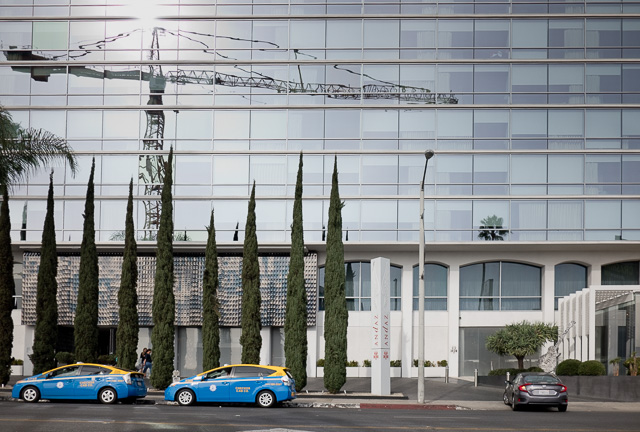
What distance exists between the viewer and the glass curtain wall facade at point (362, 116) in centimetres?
4866

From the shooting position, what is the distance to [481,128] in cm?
4906

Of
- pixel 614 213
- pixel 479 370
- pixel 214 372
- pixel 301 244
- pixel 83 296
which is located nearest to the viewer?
pixel 214 372

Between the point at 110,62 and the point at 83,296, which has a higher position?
the point at 110,62

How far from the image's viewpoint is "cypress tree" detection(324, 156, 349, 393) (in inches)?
1559

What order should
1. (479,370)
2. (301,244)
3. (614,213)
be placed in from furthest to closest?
(479,370) → (614,213) → (301,244)

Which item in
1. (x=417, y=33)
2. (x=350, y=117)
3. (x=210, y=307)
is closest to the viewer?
(x=210, y=307)

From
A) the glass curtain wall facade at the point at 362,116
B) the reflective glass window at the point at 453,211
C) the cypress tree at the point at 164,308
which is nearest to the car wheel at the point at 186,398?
the cypress tree at the point at 164,308

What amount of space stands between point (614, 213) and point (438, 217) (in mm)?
9042

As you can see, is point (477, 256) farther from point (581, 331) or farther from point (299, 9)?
point (299, 9)

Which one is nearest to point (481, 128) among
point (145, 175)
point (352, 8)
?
point (352, 8)

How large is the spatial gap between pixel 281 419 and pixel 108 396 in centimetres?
920

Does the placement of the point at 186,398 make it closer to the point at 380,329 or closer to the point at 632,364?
the point at 380,329

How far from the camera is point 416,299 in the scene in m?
51.2

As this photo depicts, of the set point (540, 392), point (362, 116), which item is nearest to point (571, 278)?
point (362, 116)
